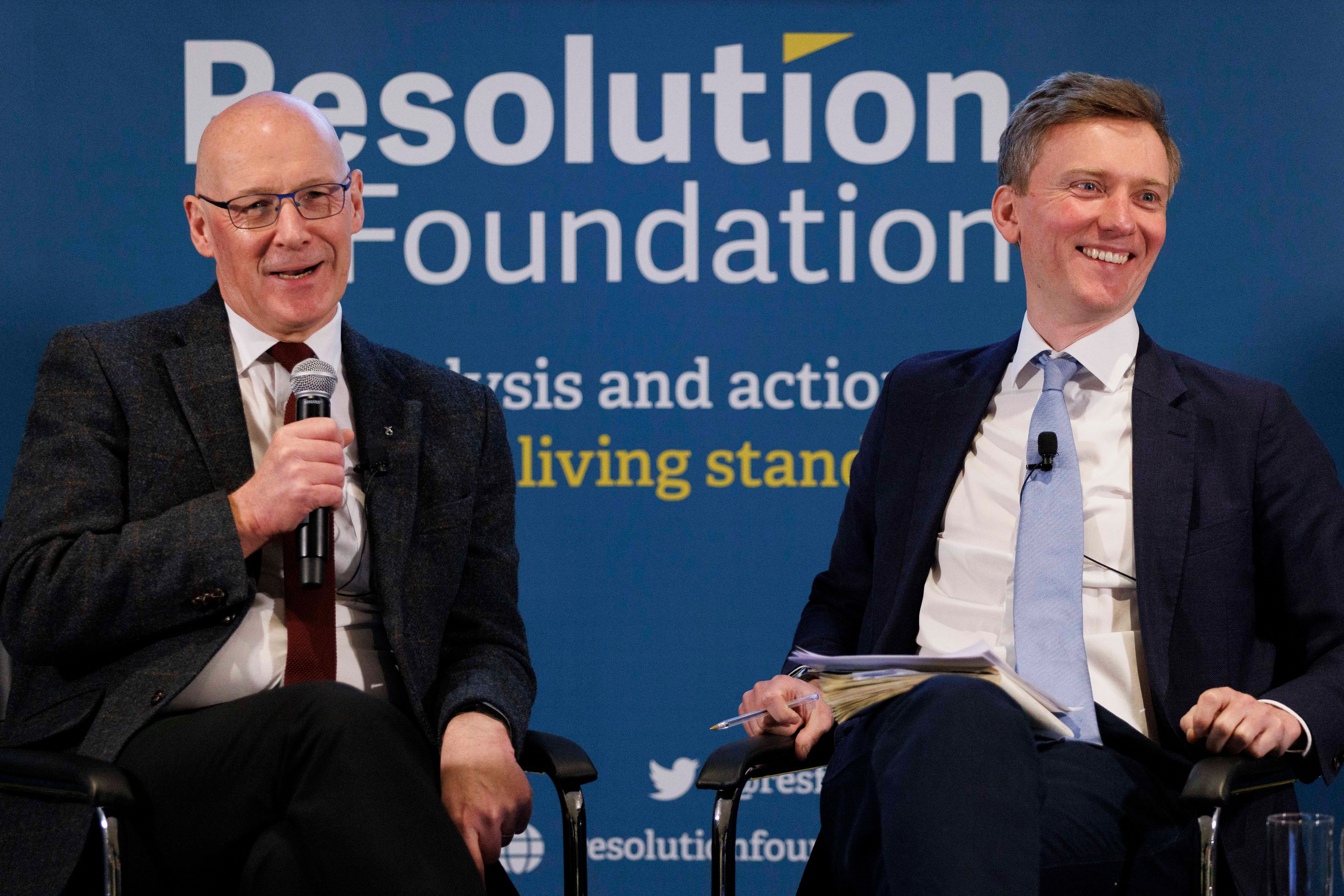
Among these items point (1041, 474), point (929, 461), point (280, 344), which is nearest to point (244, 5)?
point (280, 344)

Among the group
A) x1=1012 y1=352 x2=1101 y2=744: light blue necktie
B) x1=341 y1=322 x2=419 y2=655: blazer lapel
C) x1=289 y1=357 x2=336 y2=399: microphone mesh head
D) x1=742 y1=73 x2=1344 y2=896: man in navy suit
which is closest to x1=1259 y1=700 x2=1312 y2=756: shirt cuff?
x1=742 y1=73 x2=1344 y2=896: man in navy suit

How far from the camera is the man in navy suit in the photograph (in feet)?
6.26

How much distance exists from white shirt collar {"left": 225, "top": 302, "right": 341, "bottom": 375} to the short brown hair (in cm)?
129

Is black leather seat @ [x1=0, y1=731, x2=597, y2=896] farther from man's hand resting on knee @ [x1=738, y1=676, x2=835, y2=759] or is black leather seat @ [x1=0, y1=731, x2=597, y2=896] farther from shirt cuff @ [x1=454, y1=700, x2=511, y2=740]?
man's hand resting on knee @ [x1=738, y1=676, x2=835, y2=759]

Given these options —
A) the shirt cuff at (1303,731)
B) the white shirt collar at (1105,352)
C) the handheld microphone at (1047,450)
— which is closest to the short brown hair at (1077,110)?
the white shirt collar at (1105,352)

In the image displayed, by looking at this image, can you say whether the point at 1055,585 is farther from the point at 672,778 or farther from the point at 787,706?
the point at 672,778

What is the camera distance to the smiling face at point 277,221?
2199 mm

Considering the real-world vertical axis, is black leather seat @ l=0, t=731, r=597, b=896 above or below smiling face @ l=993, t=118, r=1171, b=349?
below

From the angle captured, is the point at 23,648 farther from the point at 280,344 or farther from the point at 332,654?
the point at 280,344

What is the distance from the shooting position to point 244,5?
10.5 ft

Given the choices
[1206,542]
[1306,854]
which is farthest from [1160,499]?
[1306,854]

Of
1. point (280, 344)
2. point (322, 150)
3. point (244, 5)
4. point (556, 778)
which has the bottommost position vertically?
point (556, 778)

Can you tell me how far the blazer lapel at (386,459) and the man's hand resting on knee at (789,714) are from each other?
0.54 m

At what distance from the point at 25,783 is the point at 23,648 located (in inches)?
10.4
